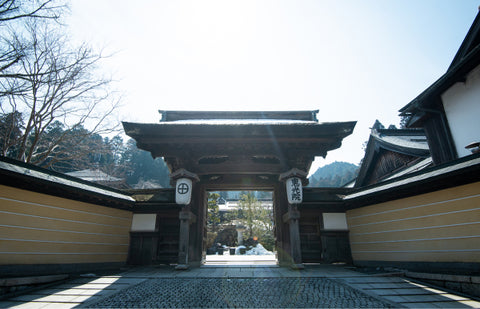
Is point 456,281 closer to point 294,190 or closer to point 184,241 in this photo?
point 294,190

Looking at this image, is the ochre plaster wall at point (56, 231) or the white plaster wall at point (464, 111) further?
the white plaster wall at point (464, 111)

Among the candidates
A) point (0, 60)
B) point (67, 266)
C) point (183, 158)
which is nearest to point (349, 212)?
point (183, 158)

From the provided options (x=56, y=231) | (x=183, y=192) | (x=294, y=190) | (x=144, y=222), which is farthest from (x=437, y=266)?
(x=56, y=231)

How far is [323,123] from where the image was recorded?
7.48 m

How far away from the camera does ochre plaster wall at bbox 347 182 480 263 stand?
5281mm

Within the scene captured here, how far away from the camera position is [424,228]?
6090 mm

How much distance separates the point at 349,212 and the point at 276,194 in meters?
2.78

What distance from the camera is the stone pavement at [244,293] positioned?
3902 mm

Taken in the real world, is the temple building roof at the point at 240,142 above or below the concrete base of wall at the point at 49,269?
above

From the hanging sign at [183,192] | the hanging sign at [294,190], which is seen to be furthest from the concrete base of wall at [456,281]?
the hanging sign at [183,192]

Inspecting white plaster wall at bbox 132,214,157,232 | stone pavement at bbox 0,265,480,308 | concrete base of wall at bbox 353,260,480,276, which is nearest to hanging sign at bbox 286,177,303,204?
stone pavement at bbox 0,265,480,308

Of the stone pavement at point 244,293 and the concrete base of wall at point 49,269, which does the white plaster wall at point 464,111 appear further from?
the concrete base of wall at point 49,269

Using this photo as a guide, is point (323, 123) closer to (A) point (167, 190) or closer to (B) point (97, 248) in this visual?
(A) point (167, 190)

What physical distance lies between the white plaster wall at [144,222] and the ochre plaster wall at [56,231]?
0.43m
